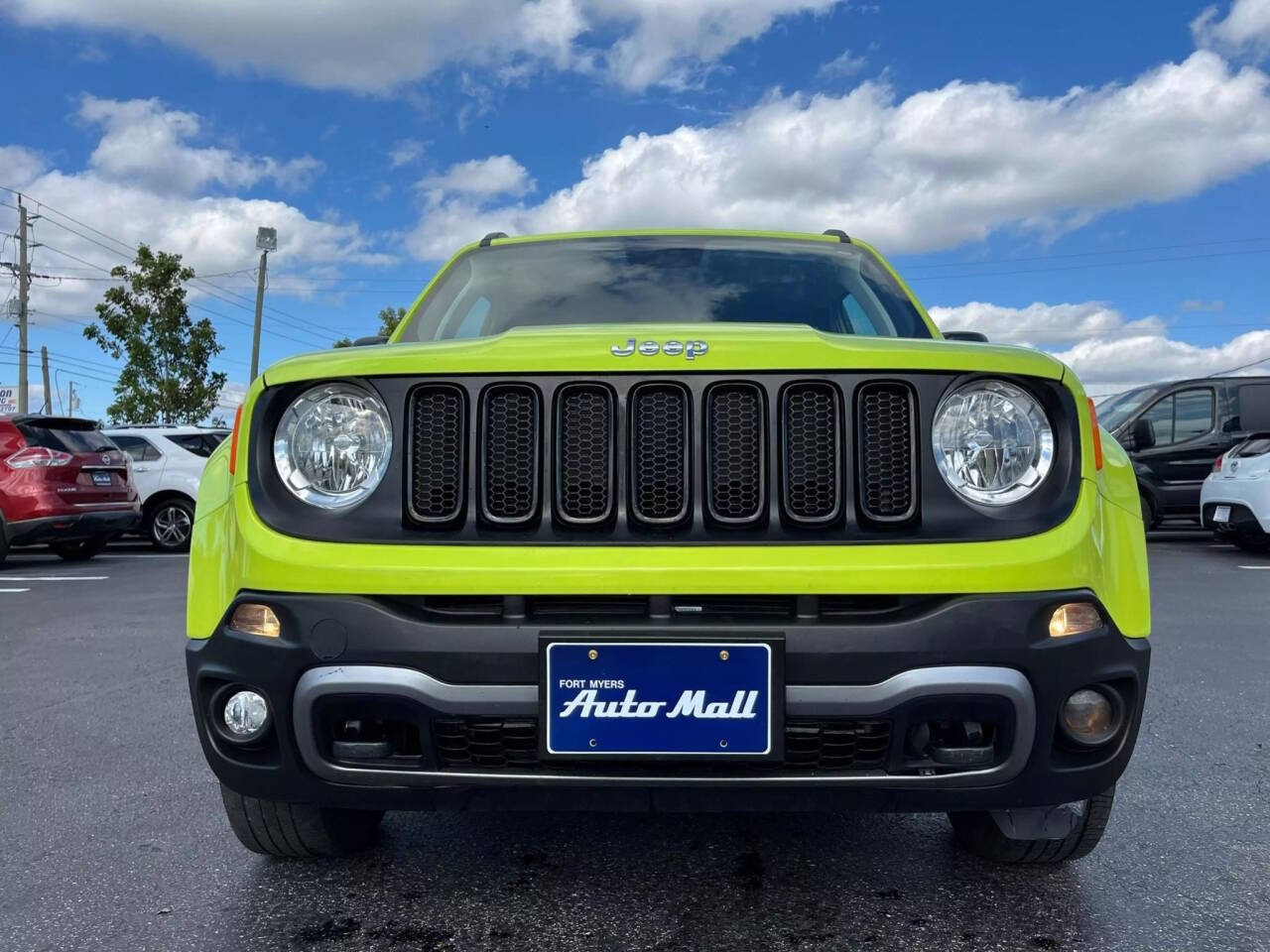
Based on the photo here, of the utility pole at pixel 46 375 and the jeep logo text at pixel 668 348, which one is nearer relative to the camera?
the jeep logo text at pixel 668 348

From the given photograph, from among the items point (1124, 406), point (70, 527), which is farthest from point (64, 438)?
point (1124, 406)

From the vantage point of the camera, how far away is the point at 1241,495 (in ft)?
32.7

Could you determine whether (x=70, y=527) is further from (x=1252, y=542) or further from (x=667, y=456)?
(x=1252, y=542)

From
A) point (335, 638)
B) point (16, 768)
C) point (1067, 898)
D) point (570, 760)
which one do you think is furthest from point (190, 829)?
point (1067, 898)

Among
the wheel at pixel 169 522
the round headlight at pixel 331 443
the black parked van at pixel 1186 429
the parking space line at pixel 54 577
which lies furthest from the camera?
the wheel at pixel 169 522

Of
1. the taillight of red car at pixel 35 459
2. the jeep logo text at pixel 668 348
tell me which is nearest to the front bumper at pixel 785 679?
the jeep logo text at pixel 668 348

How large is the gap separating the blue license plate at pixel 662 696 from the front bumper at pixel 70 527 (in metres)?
9.66

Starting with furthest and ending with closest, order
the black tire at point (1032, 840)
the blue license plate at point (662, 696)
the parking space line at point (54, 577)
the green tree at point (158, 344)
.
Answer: the green tree at point (158, 344) < the parking space line at point (54, 577) < the black tire at point (1032, 840) < the blue license plate at point (662, 696)

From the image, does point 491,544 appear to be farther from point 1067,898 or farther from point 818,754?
point 1067,898

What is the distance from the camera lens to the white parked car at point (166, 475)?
11938mm

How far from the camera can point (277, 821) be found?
2342 mm

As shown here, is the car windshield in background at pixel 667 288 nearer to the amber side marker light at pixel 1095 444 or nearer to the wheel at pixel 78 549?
the amber side marker light at pixel 1095 444

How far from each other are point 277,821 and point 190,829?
600mm

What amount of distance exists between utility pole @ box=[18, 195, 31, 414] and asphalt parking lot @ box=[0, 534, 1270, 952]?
116 feet
